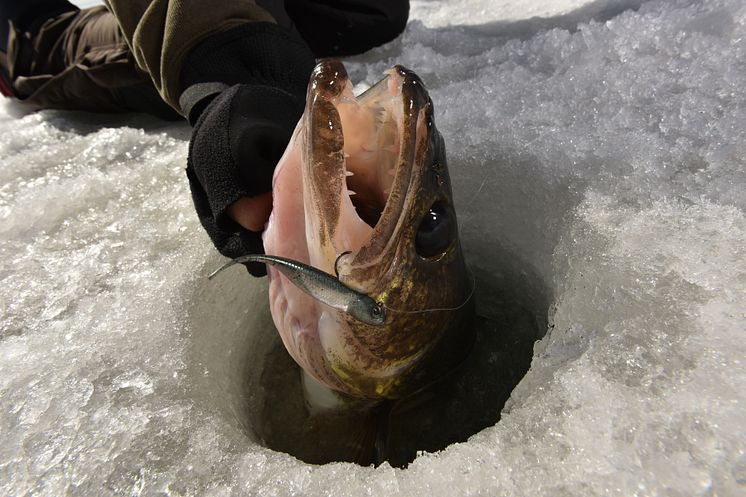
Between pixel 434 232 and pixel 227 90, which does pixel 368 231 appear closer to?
pixel 434 232

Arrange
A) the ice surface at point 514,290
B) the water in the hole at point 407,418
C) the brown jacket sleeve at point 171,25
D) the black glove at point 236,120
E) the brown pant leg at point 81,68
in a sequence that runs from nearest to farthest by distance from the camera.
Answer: the ice surface at point 514,290, the black glove at point 236,120, the water in the hole at point 407,418, the brown jacket sleeve at point 171,25, the brown pant leg at point 81,68

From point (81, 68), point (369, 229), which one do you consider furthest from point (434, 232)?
point (81, 68)

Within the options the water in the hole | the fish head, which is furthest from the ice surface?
the fish head

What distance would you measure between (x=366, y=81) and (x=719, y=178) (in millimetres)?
1334

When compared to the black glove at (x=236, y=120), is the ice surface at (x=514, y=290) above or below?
below

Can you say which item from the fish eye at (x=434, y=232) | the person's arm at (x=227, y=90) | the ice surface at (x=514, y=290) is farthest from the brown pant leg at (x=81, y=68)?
the fish eye at (x=434, y=232)

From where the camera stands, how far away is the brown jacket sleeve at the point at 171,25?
4.73 feet

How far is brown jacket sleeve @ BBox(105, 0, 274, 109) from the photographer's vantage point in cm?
144

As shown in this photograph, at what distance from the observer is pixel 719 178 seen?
3.72 feet

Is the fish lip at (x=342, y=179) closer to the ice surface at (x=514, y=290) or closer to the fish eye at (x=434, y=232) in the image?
the fish eye at (x=434, y=232)

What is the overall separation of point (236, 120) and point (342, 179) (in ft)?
1.31

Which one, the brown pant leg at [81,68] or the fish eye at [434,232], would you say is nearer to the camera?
the fish eye at [434,232]

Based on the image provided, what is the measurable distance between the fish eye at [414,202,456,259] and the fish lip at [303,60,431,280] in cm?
7

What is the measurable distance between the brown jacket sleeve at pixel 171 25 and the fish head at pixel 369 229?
2.38ft
